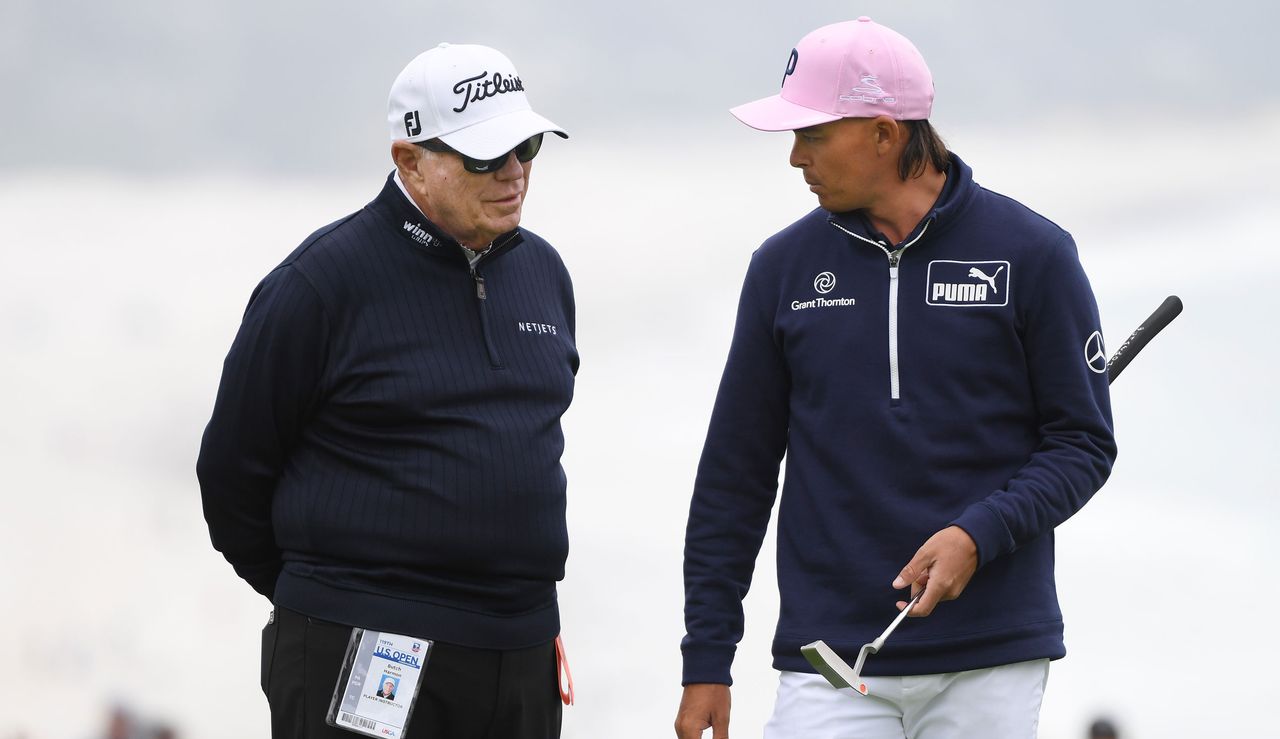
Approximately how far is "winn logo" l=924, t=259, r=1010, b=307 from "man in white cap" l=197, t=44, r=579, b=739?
79 cm

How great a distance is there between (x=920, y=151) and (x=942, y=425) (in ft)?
1.75

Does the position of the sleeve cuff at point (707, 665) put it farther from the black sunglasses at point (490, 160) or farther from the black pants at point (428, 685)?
the black sunglasses at point (490, 160)

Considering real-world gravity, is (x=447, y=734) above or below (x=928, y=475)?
below

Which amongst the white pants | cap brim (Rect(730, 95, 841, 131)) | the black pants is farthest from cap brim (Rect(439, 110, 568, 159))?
the white pants

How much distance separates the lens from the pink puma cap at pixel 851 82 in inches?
115

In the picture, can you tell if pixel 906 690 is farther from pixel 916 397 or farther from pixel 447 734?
pixel 447 734

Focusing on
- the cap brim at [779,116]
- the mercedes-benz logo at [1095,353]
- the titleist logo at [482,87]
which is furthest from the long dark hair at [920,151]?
the titleist logo at [482,87]

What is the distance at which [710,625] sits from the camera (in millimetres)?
3123

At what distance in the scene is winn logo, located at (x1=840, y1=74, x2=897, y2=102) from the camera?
2.92 meters

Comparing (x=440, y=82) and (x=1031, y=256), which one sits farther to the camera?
(x=440, y=82)

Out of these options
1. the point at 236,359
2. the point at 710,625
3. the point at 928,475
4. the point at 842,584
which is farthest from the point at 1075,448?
the point at 236,359

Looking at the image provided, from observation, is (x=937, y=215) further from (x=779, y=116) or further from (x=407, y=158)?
(x=407, y=158)

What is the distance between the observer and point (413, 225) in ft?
10.2

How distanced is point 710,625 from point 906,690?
447mm
